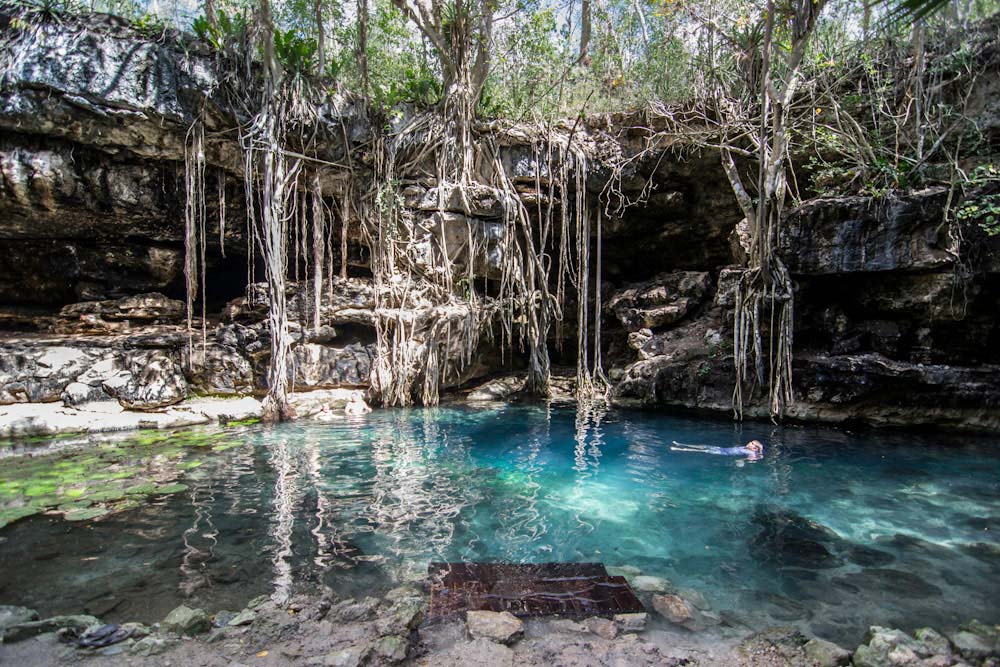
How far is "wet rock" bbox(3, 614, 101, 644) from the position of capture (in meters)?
1.78

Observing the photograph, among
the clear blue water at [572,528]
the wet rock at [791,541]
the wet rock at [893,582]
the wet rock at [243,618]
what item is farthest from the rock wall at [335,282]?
the wet rock at [243,618]

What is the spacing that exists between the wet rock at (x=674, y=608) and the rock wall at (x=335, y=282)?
498cm

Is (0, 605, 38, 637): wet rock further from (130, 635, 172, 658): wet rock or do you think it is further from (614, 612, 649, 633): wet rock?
(614, 612, 649, 633): wet rock

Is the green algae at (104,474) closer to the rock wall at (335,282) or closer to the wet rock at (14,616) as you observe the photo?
the wet rock at (14,616)

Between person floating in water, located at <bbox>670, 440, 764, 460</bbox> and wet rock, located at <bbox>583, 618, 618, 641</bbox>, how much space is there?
11.1 ft

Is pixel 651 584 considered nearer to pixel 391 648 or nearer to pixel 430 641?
pixel 430 641

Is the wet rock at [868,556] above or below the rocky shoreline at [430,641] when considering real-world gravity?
below

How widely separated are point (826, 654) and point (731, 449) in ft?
11.1

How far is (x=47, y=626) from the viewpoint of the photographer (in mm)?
1862

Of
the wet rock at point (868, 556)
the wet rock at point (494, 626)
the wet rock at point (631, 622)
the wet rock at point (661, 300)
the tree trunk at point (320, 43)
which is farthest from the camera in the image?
the wet rock at point (661, 300)

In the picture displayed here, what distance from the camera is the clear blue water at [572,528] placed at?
2.35 m

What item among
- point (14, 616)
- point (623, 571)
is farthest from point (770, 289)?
point (14, 616)

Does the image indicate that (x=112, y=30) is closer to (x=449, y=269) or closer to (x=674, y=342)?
(x=449, y=269)

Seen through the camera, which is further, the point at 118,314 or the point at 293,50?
the point at 118,314
